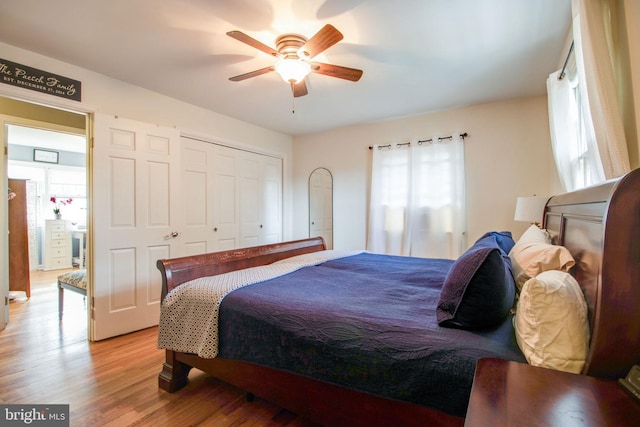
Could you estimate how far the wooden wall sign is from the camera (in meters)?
2.20

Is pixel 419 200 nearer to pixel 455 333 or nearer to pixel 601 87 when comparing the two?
pixel 601 87

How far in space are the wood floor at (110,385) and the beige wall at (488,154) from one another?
2874 millimetres

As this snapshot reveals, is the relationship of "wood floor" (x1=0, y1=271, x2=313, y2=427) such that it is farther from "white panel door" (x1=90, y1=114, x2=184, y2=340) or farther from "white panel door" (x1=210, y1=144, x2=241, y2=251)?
"white panel door" (x1=210, y1=144, x2=241, y2=251)

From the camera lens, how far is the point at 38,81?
2326mm

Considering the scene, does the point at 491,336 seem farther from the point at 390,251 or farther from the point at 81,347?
the point at 81,347

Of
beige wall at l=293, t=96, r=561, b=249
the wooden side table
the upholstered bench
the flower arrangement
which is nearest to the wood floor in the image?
the upholstered bench

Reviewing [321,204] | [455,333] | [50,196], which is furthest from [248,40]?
[50,196]

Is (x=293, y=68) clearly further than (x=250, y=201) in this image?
No

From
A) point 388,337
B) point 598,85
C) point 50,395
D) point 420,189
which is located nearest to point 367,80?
point 420,189

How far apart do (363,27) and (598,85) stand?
139cm

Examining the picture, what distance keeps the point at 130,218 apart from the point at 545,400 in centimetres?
327

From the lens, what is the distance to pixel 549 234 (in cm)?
185

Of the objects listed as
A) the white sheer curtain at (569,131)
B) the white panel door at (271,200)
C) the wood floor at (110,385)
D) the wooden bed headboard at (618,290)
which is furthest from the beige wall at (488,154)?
the wood floor at (110,385)

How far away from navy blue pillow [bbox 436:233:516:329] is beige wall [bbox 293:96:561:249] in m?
2.30
